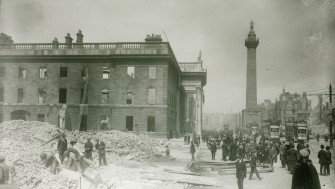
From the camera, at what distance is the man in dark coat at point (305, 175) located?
23.0 ft

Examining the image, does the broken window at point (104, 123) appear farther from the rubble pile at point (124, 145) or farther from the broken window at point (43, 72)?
the rubble pile at point (124, 145)

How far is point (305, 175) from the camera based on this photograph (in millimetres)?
7102

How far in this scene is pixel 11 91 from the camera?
→ 132 feet

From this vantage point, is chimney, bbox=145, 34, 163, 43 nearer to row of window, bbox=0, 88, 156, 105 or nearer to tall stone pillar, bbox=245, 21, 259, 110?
row of window, bbox=0, 88, 156, 105

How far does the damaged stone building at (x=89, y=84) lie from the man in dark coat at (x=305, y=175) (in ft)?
101

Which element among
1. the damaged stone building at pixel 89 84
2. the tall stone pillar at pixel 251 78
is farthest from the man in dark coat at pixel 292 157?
the tall stone pillar at pixel 251 78

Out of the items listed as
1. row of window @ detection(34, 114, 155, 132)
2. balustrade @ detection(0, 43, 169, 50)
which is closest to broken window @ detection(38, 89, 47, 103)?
balustrade @ detection(0, 43, 169, 50)

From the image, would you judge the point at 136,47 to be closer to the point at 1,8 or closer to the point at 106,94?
Answer: the point at 106,94

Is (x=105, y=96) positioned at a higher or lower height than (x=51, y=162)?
higher

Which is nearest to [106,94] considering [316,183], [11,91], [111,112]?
[111,112]

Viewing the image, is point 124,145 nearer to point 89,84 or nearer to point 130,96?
point 130,96

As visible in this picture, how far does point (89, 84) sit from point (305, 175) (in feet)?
113

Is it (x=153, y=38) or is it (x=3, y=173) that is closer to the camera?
(x=3, y=173)

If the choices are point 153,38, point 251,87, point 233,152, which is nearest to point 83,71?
point 153,38
